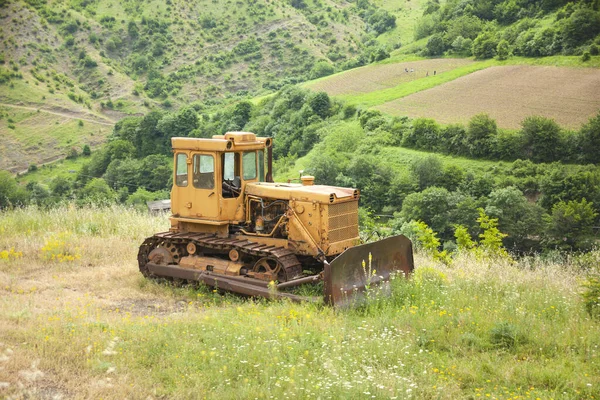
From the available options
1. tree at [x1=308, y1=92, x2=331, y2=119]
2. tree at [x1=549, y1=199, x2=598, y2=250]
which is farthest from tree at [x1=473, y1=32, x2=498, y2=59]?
tree at [x1=549, y1=199, x2=598, y2=250]

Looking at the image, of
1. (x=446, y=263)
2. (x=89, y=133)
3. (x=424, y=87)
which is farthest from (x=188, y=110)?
(x=446, y=263)

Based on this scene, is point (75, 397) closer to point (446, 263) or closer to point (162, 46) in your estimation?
point (446, 263)

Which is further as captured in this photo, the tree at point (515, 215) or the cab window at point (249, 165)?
the tree at point (515, 215)

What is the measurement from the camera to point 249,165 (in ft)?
41.7

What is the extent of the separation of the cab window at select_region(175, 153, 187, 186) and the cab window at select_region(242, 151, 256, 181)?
1.10m

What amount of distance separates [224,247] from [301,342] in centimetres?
374

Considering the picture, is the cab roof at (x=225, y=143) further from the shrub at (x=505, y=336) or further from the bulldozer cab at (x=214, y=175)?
the shrub at (x=505, y=336)

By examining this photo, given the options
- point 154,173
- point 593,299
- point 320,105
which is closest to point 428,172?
point 320,105

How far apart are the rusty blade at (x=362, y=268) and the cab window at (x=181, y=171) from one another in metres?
3.79

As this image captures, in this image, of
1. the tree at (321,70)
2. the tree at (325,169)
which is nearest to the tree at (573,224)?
the tree at (325,169)

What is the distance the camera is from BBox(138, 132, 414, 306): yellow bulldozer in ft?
37.3

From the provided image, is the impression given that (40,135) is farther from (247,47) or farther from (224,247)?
(224,247)

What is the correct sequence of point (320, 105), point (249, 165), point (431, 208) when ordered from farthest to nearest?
point (320, 105) < point (431, 208) < point (249, 165)

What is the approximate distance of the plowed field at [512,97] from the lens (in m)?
54.2
